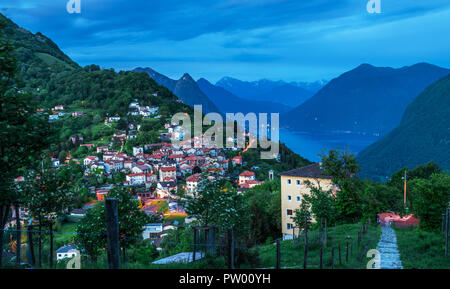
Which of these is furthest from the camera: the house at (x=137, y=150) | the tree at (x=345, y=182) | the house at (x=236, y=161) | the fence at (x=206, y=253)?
the house at (x=137, y=150)

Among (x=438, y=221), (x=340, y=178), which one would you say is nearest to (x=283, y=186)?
(x=340, y=178)

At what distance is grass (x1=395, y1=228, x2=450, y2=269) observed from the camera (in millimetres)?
7750

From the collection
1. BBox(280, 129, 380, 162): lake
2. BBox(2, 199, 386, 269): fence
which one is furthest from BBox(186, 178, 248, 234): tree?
BBox(280, 129, 380, 162): lake

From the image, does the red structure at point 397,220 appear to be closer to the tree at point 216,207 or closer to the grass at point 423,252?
the grass at point 423,252

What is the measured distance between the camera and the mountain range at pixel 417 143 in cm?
6862

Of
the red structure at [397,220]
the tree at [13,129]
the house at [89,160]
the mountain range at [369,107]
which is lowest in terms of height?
the red structure at [397,220]

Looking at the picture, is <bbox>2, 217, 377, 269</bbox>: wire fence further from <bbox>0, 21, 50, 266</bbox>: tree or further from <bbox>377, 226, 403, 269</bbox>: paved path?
<bbox>0, 21, 50, 266</bbox>: tree

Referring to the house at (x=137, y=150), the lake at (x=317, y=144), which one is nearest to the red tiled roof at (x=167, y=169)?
the house at (x=137, y=150)

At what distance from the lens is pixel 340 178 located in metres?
17.3

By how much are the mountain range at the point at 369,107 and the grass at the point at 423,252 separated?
15366cm

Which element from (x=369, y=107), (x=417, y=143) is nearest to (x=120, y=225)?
(x=417, y=143)

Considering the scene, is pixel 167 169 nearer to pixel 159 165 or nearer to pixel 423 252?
pixel 159 165

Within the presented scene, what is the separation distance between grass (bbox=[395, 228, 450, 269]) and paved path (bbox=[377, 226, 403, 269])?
0.13 metres

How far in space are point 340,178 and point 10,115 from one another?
50.4ft
